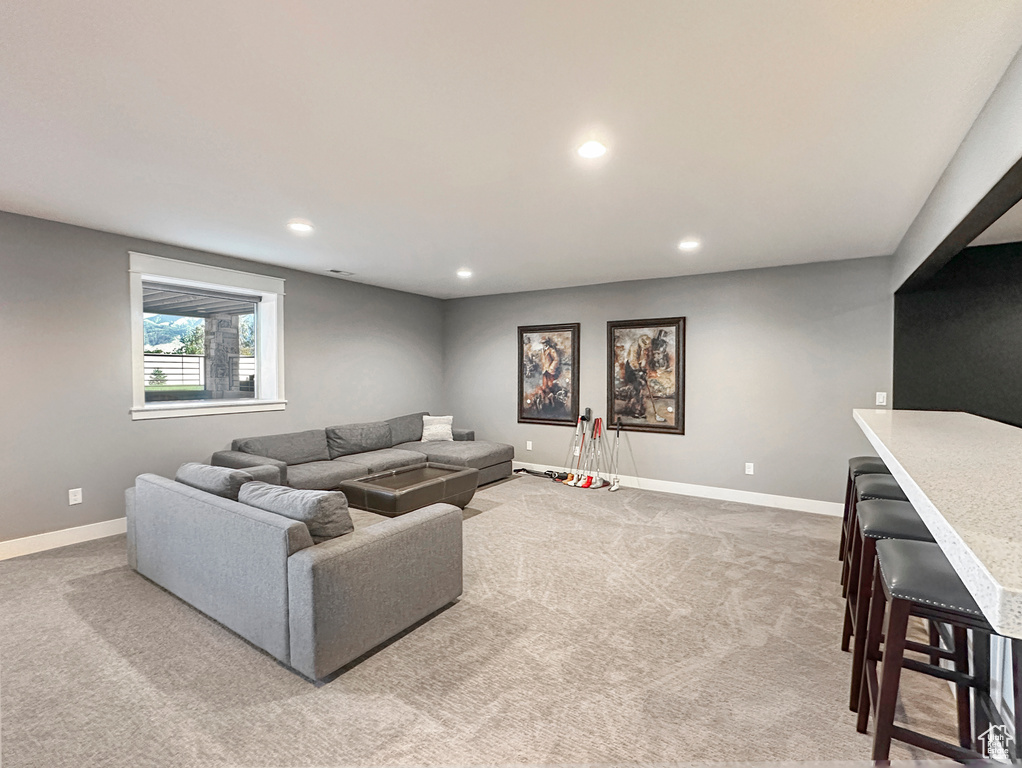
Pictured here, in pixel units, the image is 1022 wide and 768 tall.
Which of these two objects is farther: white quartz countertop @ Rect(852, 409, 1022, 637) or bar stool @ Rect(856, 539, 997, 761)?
bar stool @ Rect(856, 539, 997, 761)

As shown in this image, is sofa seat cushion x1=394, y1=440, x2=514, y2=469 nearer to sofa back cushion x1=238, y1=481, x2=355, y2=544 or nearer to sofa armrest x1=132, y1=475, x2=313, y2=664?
sofa armrest x1=132, y1=475, x2=313, y2=664

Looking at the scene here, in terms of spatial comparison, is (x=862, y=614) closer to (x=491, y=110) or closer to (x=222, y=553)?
(x=491, y=110)

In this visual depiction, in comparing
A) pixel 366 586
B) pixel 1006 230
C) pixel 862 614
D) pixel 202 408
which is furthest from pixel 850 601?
pixel 202 408

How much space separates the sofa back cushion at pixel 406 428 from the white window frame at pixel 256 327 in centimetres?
137

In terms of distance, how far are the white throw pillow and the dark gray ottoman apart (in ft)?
4.17

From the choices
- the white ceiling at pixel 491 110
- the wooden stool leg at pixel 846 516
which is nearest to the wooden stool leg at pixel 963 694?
the wooden stool leg at pixel 846 516

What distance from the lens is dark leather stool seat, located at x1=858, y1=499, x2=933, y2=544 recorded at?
6.07ft

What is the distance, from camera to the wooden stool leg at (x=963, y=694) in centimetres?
167

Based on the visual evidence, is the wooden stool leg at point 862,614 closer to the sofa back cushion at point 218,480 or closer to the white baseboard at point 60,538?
the sofa back cushion at point 218,480

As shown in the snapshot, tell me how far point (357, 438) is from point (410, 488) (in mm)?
1832

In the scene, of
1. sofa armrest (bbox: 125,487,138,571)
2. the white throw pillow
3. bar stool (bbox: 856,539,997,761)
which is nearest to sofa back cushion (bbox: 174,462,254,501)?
sofa armrest (bbox: 125,487,138,571)

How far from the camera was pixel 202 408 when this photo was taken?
448cm

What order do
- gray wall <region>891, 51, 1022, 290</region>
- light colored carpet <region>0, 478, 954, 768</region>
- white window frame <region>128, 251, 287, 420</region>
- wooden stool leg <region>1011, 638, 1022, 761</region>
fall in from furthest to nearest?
white window frame <region>128, 251, 287, 420</region> < light colored carpet <region>0, 478, 954, 768</region> < gray wall <region>891, 51, 1022, 290</region> < wooden stool leg <region>1011, 638, 1022, 761</region>

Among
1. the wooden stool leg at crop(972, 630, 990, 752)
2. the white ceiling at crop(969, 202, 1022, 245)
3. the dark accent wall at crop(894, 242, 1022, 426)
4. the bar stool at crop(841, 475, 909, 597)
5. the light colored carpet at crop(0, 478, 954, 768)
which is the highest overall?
the white ceiling at crop(969, 202, 1022, 245)
